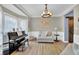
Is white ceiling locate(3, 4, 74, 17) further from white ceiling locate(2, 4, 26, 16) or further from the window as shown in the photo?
the window

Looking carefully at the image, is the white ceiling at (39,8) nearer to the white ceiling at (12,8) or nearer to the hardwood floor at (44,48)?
the white ceiling at (12,8)

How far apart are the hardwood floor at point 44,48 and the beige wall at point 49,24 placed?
281 millimetres

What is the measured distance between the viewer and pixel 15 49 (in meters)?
2.15

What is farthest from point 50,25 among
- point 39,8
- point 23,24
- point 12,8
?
point 12,8

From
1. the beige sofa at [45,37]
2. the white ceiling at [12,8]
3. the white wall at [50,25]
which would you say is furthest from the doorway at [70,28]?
the white ceiling at [12,8]

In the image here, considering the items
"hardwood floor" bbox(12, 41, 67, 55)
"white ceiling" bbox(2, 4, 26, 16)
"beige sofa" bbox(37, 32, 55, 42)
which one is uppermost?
"white ceiling" bbox(2, 4, 26, 16)

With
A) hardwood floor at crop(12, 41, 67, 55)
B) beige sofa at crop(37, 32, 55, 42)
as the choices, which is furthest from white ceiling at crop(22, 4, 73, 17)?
hardwood floor at crop(12, 41, 67, 55)

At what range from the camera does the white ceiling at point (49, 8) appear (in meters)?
2.13

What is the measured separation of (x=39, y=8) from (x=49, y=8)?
0.19 m

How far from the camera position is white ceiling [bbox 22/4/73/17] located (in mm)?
2131

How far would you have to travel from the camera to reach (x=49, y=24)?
7.23 feet
